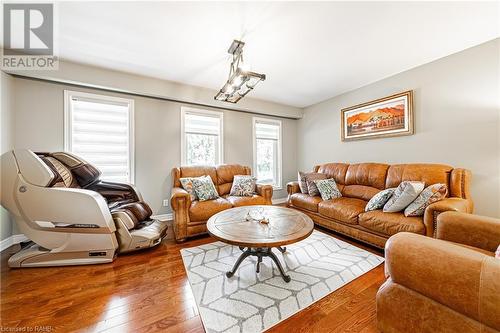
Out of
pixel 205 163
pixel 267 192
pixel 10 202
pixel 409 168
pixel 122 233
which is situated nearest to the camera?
pixel 10 202

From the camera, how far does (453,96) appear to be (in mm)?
2488

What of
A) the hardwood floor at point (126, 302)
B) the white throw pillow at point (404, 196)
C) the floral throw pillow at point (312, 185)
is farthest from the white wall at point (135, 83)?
the white throw pillow at point (404, 196)

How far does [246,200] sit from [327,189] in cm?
137

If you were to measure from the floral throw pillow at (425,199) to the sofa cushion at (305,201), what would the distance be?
3.81ft

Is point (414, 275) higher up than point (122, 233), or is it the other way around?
point (414, 275)

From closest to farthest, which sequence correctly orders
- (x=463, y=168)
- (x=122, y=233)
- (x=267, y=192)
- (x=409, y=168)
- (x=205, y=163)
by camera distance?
(x=122, y=233) < (x=463, y=168) < (x=409, y=168) < (x=267, y=192) < (x=205, y=163)

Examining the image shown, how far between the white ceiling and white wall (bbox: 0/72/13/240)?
2.46ft

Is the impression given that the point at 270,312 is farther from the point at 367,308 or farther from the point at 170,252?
the point at 170,252

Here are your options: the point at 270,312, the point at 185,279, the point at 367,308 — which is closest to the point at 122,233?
the point at 185,279

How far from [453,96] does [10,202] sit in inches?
211

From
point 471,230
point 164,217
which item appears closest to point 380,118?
point 471,230

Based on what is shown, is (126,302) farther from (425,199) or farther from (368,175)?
(368,175)

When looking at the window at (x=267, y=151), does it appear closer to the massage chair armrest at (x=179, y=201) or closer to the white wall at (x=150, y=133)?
the white wall at (x=150, y=133)

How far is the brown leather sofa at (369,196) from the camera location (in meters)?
→ 1.92
